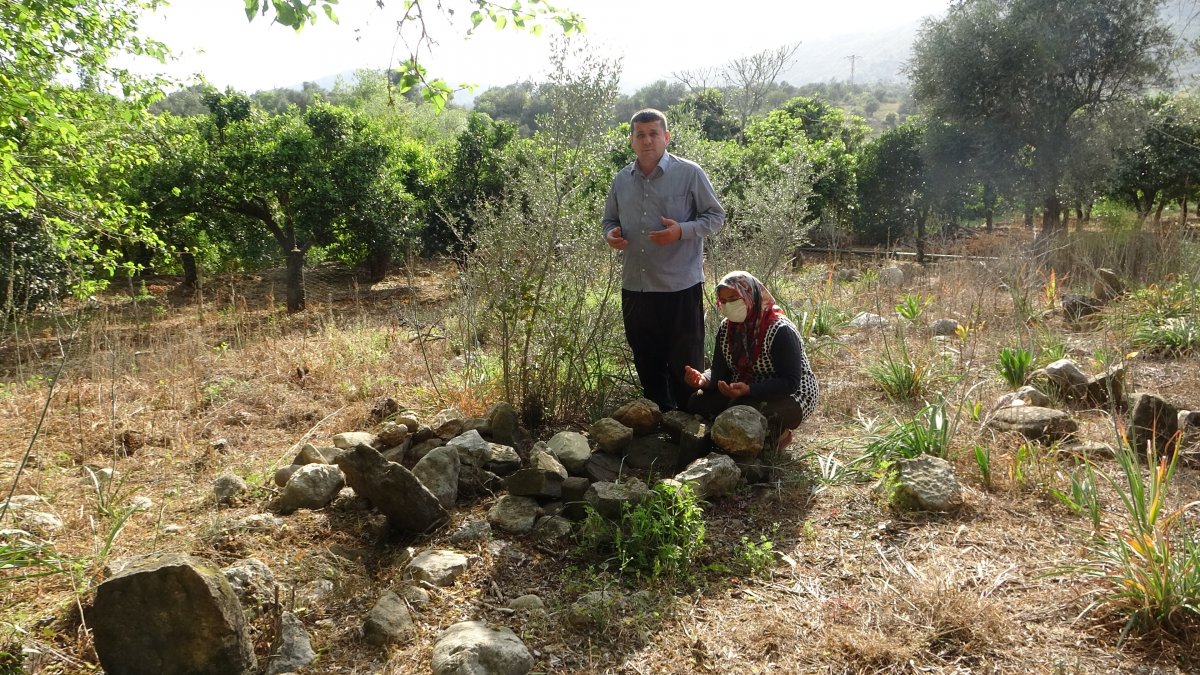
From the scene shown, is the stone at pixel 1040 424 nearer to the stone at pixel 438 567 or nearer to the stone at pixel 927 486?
the stone at pixel 927 486

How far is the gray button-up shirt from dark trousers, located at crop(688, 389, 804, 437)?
0.60 metres

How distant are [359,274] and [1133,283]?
1433 cm

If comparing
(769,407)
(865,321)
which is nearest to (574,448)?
(769,407)

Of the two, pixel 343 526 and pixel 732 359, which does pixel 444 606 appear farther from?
pixel 732 359

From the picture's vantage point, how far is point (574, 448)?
3354mm

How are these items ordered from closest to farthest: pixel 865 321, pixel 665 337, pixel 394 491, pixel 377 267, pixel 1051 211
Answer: pixel 394 491 < pixel 665 337 < pixel 865 321 < pixel 1051 211 < pixel 377 267

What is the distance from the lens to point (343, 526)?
2965 millimetres

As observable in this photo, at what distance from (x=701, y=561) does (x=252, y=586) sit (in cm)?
160

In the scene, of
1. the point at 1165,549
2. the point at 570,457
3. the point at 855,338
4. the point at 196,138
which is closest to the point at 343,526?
the point at 570,457

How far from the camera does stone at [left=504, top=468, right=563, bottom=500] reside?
303 cm

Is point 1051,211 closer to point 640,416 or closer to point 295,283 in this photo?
point 640,416

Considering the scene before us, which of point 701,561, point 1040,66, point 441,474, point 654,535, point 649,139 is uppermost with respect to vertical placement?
point 1040,66

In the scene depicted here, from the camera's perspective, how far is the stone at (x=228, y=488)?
308cm

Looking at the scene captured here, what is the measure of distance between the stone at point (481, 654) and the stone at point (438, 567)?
37cm
